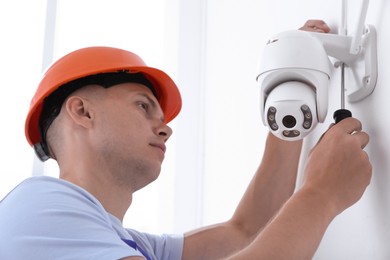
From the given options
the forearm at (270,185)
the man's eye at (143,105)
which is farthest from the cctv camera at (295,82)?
the man's eye at (143,105)

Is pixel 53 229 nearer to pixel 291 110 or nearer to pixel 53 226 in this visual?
pixel 53 226

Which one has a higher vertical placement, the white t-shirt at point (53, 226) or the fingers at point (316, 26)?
the fingers at point (316, 26)

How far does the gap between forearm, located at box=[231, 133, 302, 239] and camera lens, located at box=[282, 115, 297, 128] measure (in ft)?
0.88

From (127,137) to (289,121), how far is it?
1.29ft

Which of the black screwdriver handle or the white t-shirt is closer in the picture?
the white t-shirt

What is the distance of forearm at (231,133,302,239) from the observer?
1.05 metres

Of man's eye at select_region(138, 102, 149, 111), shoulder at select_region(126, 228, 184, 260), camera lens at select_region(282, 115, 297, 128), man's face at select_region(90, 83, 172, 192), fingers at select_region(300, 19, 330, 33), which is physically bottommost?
shoulder at select_region(126, 228, 184, 260)

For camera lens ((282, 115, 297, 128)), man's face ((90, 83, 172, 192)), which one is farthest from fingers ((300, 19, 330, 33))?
man's face ((90, 83, 172, 192))

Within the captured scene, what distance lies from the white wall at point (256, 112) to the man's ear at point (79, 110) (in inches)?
17.0

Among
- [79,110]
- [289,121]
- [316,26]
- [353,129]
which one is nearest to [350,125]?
[353,129]

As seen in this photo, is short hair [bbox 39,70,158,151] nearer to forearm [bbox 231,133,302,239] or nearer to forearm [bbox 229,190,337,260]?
forearm [bbox 231,133,302,239]

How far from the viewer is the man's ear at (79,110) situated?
1062 millimetres

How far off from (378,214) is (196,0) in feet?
4.15

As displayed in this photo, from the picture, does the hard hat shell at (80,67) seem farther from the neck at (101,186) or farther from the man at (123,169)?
the neck at (101,186)
